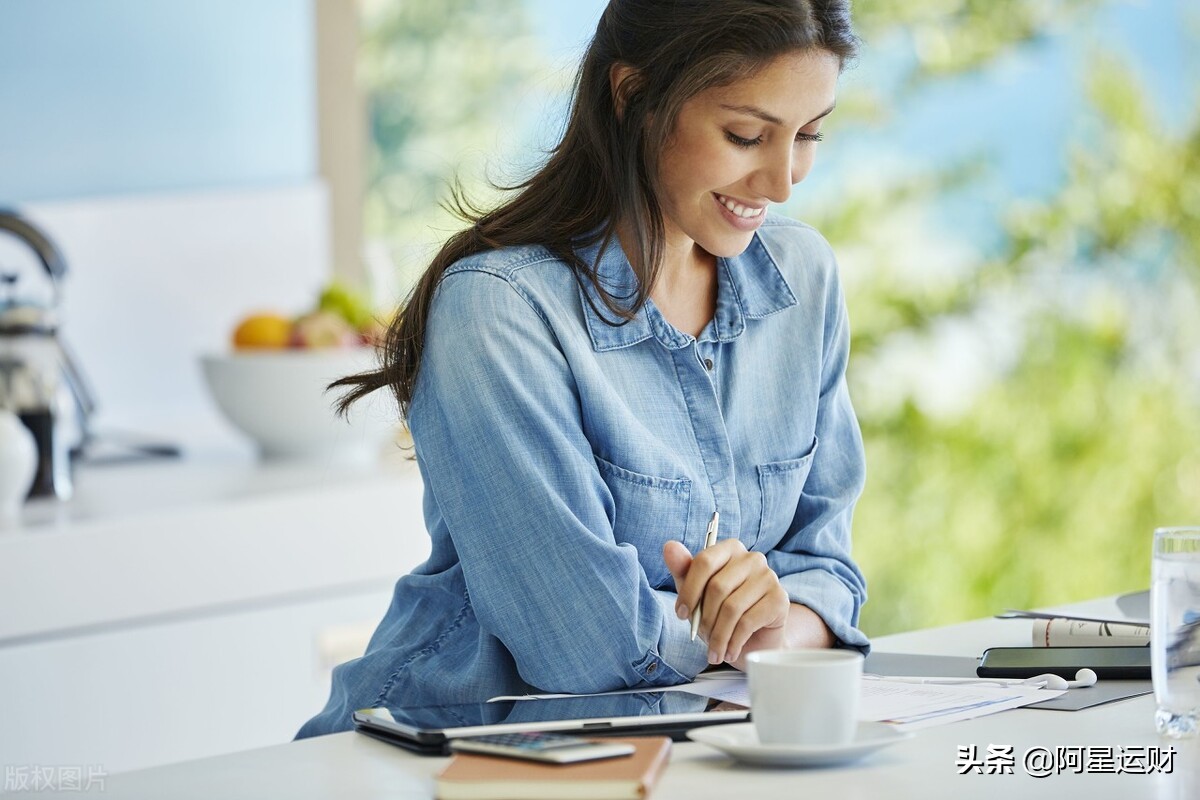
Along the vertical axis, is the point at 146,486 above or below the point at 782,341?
below

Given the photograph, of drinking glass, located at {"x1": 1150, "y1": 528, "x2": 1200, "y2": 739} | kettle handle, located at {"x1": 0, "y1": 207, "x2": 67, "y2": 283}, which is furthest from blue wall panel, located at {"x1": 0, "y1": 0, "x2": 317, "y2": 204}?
drinking glass, located at {"x1": 1150, "y1": 528, "x2": 1200, "y2": 739}

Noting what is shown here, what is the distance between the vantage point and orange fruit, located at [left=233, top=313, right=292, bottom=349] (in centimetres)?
294

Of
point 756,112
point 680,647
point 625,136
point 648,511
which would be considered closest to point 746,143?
point 756,112

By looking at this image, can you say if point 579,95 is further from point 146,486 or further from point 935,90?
point 935,90

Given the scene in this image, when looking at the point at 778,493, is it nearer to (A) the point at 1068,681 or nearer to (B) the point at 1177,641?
(A) the point at 1068,681

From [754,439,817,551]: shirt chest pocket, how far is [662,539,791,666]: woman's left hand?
25 centimetres

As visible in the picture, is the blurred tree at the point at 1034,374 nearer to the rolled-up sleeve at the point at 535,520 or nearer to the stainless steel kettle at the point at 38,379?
the stainless steel kettle at the point at 38,379

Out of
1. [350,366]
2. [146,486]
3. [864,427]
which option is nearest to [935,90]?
[864,427]

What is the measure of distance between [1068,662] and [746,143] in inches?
23.2

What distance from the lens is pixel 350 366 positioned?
9.43ft

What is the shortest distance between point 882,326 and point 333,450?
2499mm

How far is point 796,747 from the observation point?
42.6 inches

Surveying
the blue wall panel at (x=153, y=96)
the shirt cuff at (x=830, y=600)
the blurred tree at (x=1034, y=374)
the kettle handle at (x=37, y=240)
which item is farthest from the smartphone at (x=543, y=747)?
the blurred tree at (x=1034, y=374)

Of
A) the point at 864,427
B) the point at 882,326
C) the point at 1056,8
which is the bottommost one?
the point at 864,427
